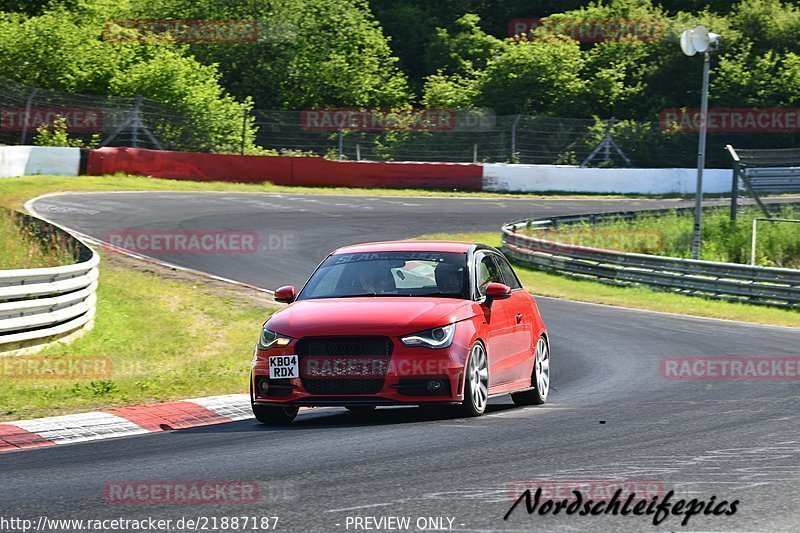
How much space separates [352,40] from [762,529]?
58.8m

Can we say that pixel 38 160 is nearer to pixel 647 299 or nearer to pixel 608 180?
pixel 647 299

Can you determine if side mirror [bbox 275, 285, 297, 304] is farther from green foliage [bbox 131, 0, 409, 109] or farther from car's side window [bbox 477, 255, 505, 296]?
green foliage [bbox 131, 0, 409, 109]

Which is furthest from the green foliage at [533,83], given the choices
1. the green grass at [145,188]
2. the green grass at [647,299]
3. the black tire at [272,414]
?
the black tire at [272,414]

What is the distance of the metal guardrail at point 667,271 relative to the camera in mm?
25859

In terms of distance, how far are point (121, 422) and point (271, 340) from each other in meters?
1.38

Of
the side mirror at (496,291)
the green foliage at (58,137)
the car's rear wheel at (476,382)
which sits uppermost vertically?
the green foliage at (58,137)

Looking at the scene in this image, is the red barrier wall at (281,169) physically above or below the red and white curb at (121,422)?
above

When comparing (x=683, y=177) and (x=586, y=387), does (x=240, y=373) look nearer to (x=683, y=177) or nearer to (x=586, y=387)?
(x=586, y=387)

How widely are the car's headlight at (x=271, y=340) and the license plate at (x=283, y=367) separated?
102 mm

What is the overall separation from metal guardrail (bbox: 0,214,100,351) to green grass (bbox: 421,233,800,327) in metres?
12.5

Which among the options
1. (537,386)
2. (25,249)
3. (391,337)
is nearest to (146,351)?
(25,249)

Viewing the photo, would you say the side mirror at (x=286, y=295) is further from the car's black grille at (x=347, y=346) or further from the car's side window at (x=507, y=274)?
the car's side window at (x=507, y=274)

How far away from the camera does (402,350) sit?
9.45m

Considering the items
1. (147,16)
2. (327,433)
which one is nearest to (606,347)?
(327,433)
